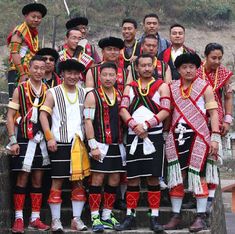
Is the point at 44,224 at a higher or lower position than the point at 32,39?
lower

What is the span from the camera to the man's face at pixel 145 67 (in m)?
6.30

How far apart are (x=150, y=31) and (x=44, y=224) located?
291cm

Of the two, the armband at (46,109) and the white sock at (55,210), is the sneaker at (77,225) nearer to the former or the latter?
the white sock at (55,210)

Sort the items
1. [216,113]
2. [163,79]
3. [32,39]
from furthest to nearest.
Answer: [32,39]
[163,79]
[216,113]

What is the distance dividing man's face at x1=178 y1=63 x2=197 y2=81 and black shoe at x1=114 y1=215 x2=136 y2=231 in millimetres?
1567

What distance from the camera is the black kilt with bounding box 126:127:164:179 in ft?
20.2

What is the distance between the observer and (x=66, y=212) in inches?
260

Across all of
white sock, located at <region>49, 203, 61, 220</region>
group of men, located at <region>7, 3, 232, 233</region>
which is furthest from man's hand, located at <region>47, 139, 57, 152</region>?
white sock, located at <region>49, 203, 61, 220</region>

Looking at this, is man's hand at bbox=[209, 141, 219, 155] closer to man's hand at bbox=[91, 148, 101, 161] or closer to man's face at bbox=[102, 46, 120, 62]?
man's hand at bbox=[91, 148, 101, 161]

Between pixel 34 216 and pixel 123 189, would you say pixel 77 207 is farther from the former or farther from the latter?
pixel 123 189

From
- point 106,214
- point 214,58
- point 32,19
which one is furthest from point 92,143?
point 32,19

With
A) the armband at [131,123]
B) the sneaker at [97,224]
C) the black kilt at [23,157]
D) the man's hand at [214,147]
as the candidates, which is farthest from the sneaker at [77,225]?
the man's hand at [214,147]

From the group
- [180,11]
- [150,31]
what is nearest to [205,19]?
[180,11]

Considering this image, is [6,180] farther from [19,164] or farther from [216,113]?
[216,113]
